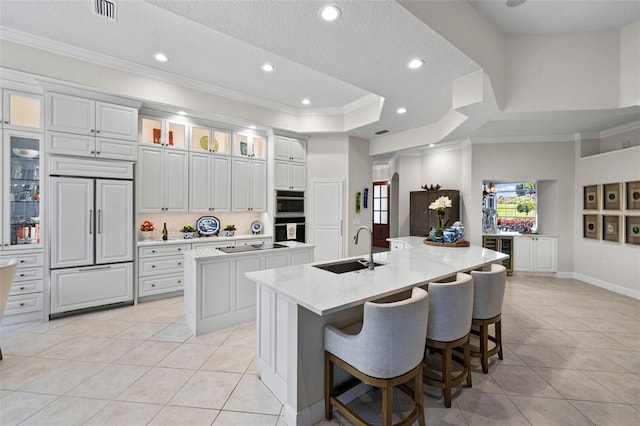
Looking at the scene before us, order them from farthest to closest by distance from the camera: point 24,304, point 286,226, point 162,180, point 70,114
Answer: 1. point 286,226
2. point 162,180
3. point 70,114
4. point 24,304

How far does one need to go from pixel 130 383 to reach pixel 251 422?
1.14m

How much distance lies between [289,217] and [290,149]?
54.7 inches

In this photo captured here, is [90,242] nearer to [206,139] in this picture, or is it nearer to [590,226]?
[206,139]

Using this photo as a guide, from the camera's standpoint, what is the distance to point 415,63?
10.2 feet

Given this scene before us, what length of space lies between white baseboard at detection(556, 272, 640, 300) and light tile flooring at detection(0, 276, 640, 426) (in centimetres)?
135

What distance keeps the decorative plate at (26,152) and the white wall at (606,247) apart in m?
8.56

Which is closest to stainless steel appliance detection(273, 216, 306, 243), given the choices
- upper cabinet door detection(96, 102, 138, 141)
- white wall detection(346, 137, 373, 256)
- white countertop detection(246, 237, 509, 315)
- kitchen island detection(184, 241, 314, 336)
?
white wall detection(346, 137, 373, 256)

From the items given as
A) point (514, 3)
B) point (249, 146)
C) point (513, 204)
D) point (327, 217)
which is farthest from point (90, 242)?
point (513, 204)

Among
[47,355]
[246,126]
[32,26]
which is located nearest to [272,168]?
[246,126]

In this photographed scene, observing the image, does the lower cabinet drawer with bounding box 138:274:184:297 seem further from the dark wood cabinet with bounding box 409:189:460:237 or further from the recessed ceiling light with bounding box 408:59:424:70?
the dark wood cabinet with bounding box 409:189:460:237

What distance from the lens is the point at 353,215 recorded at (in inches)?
234

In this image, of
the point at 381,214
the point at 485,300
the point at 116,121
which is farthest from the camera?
the point at 381,214

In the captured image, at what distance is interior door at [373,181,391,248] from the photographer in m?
9.08

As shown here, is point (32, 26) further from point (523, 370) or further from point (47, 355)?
point (523, 370)
